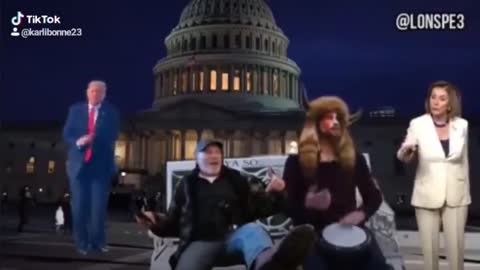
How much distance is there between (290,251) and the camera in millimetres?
2705

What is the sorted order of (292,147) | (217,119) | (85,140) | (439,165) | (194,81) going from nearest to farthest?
1. (439,165)
2. (292,147)
3. (85,140)
4. (217,119)
5. (194,81)

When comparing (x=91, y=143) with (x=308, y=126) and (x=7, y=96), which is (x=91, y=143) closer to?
(x=7, y=96)

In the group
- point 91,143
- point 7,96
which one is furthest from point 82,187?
point 7,96

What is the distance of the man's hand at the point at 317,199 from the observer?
340cm

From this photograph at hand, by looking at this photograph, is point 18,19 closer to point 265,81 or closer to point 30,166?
point 30,166

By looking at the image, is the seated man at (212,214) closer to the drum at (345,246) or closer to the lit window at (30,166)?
the drum at (345,246)

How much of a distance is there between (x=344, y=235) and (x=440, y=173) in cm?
68

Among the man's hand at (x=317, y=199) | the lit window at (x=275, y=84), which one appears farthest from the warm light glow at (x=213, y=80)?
the man's hand at (x=317, y=199)

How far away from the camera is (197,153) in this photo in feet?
11.3

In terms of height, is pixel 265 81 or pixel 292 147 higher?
pixel 265 81

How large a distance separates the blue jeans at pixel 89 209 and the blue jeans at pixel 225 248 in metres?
1.13

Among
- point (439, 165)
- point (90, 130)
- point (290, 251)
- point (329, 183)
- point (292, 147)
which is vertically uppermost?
point (90, 130)

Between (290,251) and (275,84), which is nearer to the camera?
(290,251)

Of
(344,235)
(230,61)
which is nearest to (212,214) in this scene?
(344,235)
